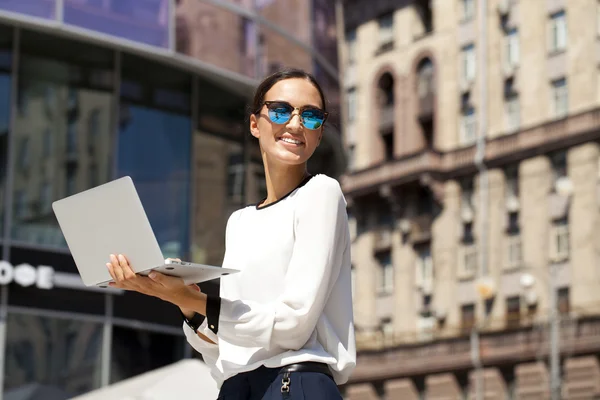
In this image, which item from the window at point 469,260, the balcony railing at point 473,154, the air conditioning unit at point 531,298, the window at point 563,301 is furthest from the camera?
the window at point 469,260

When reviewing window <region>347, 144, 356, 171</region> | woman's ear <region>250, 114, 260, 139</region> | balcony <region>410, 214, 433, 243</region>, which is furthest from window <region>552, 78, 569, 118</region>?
woman's ear <region>250, 114, 260, 139</region>

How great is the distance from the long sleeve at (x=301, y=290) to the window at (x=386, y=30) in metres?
60.5

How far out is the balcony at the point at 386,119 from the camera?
206 ft

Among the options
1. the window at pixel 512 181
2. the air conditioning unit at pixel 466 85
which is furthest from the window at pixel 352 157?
the window at pixel 512 181

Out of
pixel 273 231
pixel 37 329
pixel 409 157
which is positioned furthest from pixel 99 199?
pixel 409 157

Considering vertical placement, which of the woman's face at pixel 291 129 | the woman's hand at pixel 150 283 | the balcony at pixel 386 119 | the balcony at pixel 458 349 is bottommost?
the woman's hand at pixel 150 283

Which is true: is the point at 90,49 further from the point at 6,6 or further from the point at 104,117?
the point at 6,6

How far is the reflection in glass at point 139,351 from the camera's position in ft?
55.3

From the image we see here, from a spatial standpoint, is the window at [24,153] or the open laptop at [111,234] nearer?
the open laptop at [111,234]

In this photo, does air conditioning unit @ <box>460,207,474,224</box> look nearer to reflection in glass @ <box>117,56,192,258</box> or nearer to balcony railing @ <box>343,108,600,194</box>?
balcony railing @ <box>343,108,600,194</box>

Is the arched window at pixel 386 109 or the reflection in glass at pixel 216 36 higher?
the arched window at pixel 386 109

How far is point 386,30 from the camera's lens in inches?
2501

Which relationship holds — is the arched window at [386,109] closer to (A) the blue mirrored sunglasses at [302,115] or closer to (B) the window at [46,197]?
(B) the window at [46,197]

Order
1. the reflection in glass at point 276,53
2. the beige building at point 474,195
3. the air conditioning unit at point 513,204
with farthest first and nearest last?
the air conditioning unit at point 513,204 → the beige building at point 474,195 → the reflection in glass at point 276,53
